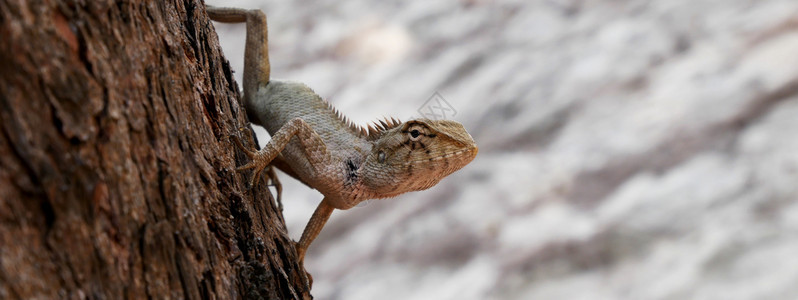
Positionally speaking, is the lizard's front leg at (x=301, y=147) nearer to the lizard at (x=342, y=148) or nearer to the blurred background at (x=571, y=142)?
the lizard at (x=342, y=148)

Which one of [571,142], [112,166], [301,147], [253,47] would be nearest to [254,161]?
[301,147]

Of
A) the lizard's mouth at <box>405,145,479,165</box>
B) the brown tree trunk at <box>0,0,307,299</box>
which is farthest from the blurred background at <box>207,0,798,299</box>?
the brown tree trunk at <box>0,0,307,299</box>

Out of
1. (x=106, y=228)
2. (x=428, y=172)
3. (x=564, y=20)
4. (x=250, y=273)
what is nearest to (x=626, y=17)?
(x=564, y=20)

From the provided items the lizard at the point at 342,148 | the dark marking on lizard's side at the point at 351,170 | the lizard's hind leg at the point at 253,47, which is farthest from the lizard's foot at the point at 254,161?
the lizard's hind leg at the point at 253,47

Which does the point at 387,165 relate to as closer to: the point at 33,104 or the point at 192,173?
the point at 192,173

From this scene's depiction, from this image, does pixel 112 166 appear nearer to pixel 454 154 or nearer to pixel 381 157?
pixel 381 157

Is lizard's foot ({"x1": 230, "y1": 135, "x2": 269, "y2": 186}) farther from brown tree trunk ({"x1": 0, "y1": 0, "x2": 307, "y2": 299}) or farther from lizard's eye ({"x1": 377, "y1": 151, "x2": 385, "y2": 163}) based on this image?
lizard's eye ({"x1": 377, "y1": 151, "x2": 385, "y2": 163})

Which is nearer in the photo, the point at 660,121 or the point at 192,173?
the point at 192,173
